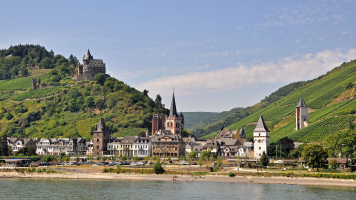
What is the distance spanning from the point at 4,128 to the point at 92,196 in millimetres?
115090

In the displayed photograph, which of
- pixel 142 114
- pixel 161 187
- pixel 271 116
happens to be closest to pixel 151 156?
pixel 142 114

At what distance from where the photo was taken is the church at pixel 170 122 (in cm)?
15175

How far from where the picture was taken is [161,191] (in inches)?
2771

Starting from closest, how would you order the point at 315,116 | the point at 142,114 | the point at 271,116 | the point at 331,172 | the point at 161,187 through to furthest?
the point at 161,187
the point at 331,172
the point at 315,116
the point at 142,114
the point at 271,116

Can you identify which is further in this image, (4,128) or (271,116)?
(271,116)

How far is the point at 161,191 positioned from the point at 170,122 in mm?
82242

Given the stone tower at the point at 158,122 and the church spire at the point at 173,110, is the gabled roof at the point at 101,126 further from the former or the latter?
the church spire at the point at 173,110

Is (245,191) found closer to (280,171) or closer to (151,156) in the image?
(280,171)

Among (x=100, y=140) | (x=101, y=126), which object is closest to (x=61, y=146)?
(x=100, y=140)

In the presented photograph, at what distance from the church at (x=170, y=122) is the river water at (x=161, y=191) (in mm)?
69243

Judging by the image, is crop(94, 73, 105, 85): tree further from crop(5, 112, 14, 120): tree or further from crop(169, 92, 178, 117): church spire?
crop(169, 92, 178, 117): church spire

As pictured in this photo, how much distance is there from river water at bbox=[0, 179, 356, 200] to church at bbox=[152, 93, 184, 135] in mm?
69243

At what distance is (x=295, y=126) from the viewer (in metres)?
156

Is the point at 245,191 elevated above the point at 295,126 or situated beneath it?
situated beneath
